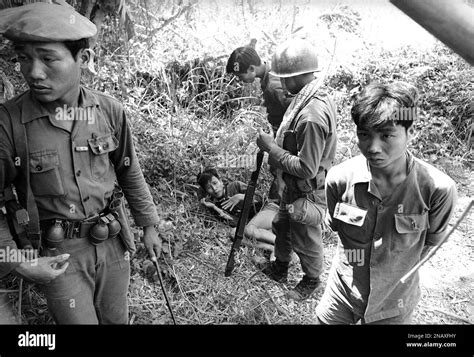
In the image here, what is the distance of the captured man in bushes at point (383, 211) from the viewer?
1265 millimetres

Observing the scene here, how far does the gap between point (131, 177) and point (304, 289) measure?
1035mm

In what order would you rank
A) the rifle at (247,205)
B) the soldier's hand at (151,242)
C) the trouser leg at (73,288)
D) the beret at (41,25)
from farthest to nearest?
the rifle at (247,205) → the soldier's hand at (151,242) → the trouser leg at (73,288) → the beret at (41,25)

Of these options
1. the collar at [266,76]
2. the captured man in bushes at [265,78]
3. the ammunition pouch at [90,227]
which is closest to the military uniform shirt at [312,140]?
the captured man in bushes at [265,78]

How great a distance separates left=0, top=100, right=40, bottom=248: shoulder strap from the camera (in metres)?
1.29

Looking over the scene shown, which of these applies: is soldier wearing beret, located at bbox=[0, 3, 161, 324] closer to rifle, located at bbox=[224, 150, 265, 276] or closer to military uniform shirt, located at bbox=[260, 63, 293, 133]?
rifle, located at bbox=[224, 150, 265, 276]

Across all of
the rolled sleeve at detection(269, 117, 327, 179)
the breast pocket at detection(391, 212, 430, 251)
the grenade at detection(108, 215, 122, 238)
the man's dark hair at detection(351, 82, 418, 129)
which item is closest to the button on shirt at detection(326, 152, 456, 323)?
the breast pocket at detection(391, 212, 430, 251)

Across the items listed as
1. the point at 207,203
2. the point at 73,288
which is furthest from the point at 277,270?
the point at 73,288

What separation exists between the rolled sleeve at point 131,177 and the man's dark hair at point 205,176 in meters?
0.62

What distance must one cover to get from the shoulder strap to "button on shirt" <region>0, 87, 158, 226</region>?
16mm

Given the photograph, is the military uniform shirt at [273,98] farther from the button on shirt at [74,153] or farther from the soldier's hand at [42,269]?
the soldier's hand at [42,269]
